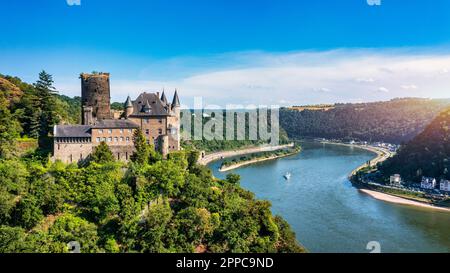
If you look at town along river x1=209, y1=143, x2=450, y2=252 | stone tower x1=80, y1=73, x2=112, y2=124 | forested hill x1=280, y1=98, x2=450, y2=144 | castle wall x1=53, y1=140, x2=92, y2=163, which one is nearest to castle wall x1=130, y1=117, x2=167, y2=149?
stone tower x1=80, y1=73, x2=112, y2=124

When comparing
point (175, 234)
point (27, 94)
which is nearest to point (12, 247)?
point (175, 234)

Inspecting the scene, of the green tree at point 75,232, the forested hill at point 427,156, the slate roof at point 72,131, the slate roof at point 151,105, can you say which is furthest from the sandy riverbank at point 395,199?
the green tree at point 75,232

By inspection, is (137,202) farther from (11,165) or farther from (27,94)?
(27,94)

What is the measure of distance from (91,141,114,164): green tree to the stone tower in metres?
3.70

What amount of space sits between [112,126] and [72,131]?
7.86 feet

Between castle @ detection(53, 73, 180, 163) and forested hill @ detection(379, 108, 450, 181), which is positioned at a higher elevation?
castle @ detection(53, 73, 180, 163)

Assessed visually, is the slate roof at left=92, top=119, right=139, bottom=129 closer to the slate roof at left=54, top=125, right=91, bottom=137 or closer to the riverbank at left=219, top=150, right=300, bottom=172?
the slate roof at left=54, top=125, right=91, bottom=137

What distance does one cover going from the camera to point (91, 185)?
2116 centimetres

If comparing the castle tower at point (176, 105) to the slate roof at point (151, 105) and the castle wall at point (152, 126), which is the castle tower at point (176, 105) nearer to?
the slate roof at point (151, 105)

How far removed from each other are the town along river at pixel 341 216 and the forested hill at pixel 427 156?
7367mm

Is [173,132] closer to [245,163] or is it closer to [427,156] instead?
[427,156]

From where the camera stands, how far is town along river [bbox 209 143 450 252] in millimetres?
27734

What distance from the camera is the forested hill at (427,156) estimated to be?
49781 millimetres
